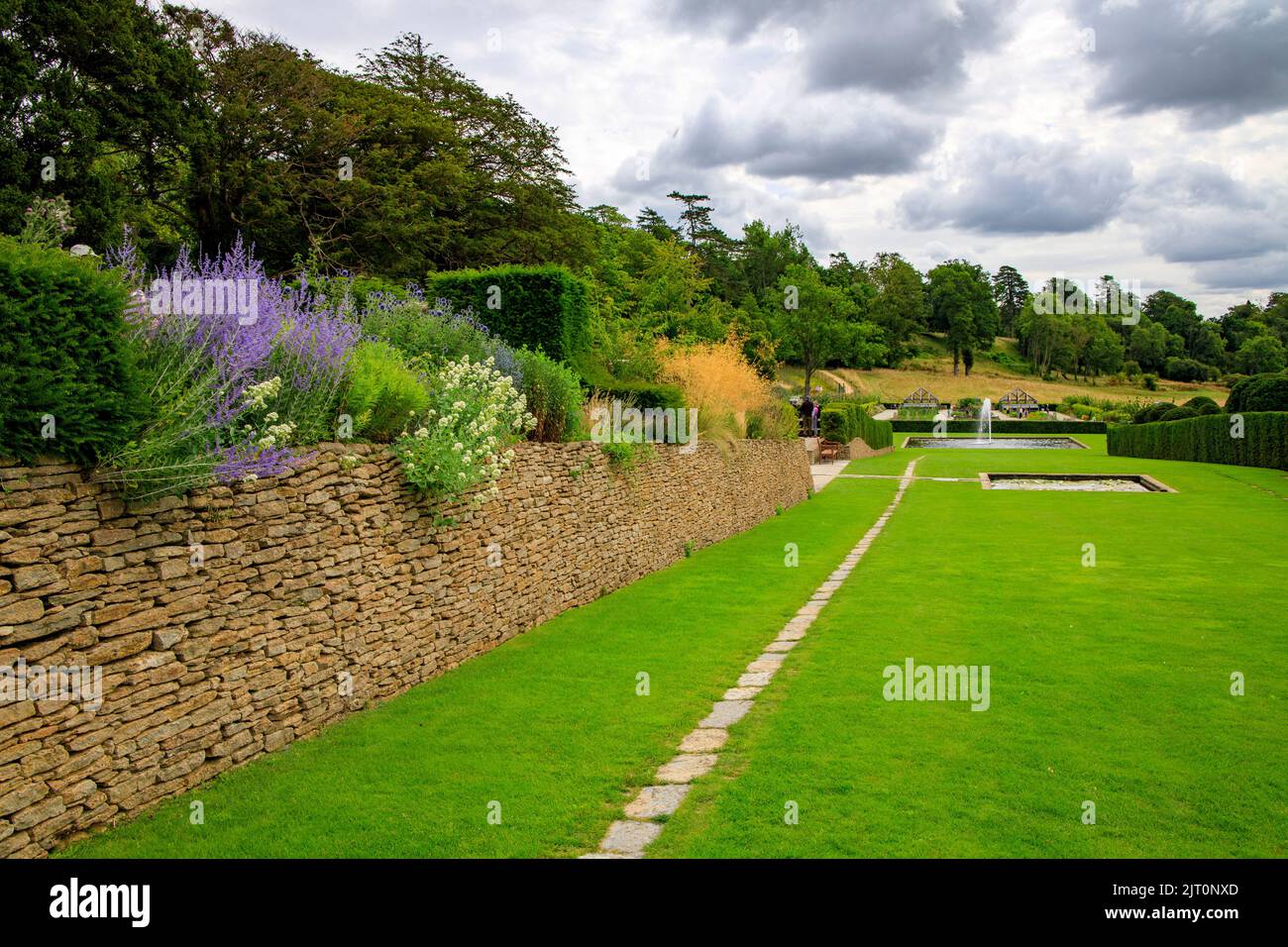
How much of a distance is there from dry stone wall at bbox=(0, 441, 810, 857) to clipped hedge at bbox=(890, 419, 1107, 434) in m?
53.1

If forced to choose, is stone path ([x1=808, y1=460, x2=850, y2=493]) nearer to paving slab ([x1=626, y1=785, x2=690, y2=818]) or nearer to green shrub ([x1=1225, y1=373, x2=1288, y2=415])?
green shrub ([x1=1225, y1=373, x2=1288, y2=415])

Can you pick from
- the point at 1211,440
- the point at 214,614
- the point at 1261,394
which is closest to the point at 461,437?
the point at 214,614

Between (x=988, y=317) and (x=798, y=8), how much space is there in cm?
10635

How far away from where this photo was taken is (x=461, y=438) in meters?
7.07

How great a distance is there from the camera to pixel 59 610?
379 cm

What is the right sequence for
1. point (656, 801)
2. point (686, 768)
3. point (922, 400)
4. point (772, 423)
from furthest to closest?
point (922, 400), point (772, 423), point (686, 768), point (656, 801)

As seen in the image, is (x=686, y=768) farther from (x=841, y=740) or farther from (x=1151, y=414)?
(x=1151, y=414)

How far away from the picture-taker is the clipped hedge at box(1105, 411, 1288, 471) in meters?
25.3

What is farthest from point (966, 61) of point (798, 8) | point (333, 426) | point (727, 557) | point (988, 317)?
point (988, 317)

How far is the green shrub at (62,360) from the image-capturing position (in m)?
3.70

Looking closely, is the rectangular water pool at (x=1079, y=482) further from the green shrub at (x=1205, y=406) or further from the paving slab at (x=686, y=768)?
the paving slab at (x=686, y=768)

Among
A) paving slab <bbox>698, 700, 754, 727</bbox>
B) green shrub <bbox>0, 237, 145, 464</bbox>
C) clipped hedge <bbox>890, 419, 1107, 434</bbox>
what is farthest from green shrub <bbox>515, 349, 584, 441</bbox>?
clipped hedge <bbox>890, 419, 1107, 434</bbox>

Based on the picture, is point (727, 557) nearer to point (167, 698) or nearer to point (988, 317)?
point (167, 698)

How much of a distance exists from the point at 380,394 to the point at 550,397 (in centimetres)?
347
